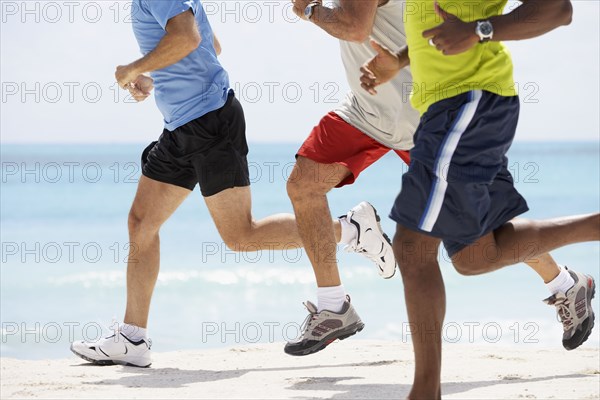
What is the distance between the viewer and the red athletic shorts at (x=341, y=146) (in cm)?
479

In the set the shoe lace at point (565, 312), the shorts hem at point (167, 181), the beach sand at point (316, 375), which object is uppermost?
the shorts hem at point (167, 181)

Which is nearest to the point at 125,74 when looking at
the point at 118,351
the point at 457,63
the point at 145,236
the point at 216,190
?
the point at 216,190

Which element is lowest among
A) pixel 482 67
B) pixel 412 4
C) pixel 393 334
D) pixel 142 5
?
pixel 393 334

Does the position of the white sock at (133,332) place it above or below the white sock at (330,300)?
below

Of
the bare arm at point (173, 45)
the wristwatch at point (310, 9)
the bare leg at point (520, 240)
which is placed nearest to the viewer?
the bare leg at point (520, 240)

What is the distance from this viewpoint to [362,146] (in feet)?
15.9

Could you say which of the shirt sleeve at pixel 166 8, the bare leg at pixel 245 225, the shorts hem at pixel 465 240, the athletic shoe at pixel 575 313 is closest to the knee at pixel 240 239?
the bare leg at pixel 245 225

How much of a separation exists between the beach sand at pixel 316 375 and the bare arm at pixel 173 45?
153 cm

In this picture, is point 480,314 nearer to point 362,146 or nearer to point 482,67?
point 362,146

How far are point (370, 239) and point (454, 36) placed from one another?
2.44m

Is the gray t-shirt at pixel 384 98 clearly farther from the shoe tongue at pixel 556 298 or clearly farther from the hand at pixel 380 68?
the shoe tongue at pixel 556 298

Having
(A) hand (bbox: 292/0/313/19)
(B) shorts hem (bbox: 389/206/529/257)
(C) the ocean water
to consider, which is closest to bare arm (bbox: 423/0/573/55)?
(B) shorts hem (bbox: 389/206/529/257)

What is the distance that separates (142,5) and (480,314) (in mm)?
5074

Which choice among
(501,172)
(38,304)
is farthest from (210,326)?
(501,172)
